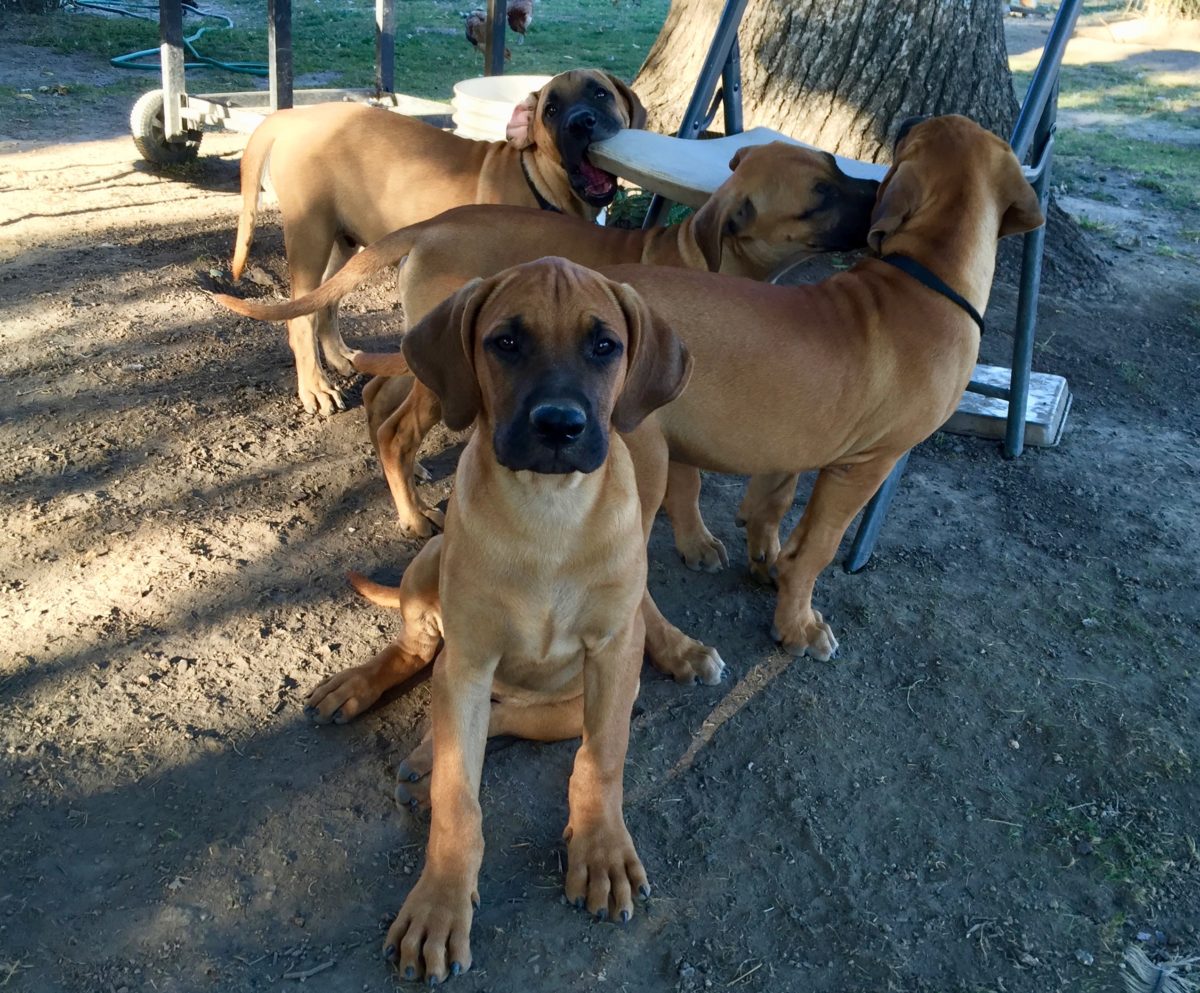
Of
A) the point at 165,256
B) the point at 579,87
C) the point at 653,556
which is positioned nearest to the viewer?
the point at 653,556

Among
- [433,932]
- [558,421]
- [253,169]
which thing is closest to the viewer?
[558,421]

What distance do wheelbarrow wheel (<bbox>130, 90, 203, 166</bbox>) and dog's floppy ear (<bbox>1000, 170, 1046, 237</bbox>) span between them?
20.3 feet

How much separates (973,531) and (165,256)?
502 cm

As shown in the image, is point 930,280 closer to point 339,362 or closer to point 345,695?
point 345,695

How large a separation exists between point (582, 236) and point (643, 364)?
1.69 meters

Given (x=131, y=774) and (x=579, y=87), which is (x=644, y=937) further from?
(x=579, y=87)

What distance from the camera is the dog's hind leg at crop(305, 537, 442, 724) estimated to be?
318 centimetres

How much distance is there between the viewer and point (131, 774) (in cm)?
300

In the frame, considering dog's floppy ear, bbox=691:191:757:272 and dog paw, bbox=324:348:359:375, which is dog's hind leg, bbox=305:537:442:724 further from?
dog paw, bbox=324:348:359:375

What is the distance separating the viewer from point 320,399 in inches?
202

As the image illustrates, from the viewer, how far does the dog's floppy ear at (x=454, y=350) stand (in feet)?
8.67

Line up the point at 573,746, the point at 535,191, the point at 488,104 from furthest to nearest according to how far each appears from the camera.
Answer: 1. the point at 488,104
2. the point at 535,191
3. the point at 573,746

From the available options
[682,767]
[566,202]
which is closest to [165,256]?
[566,202]

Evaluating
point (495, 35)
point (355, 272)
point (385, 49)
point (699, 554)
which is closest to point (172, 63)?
point (385, 49)
